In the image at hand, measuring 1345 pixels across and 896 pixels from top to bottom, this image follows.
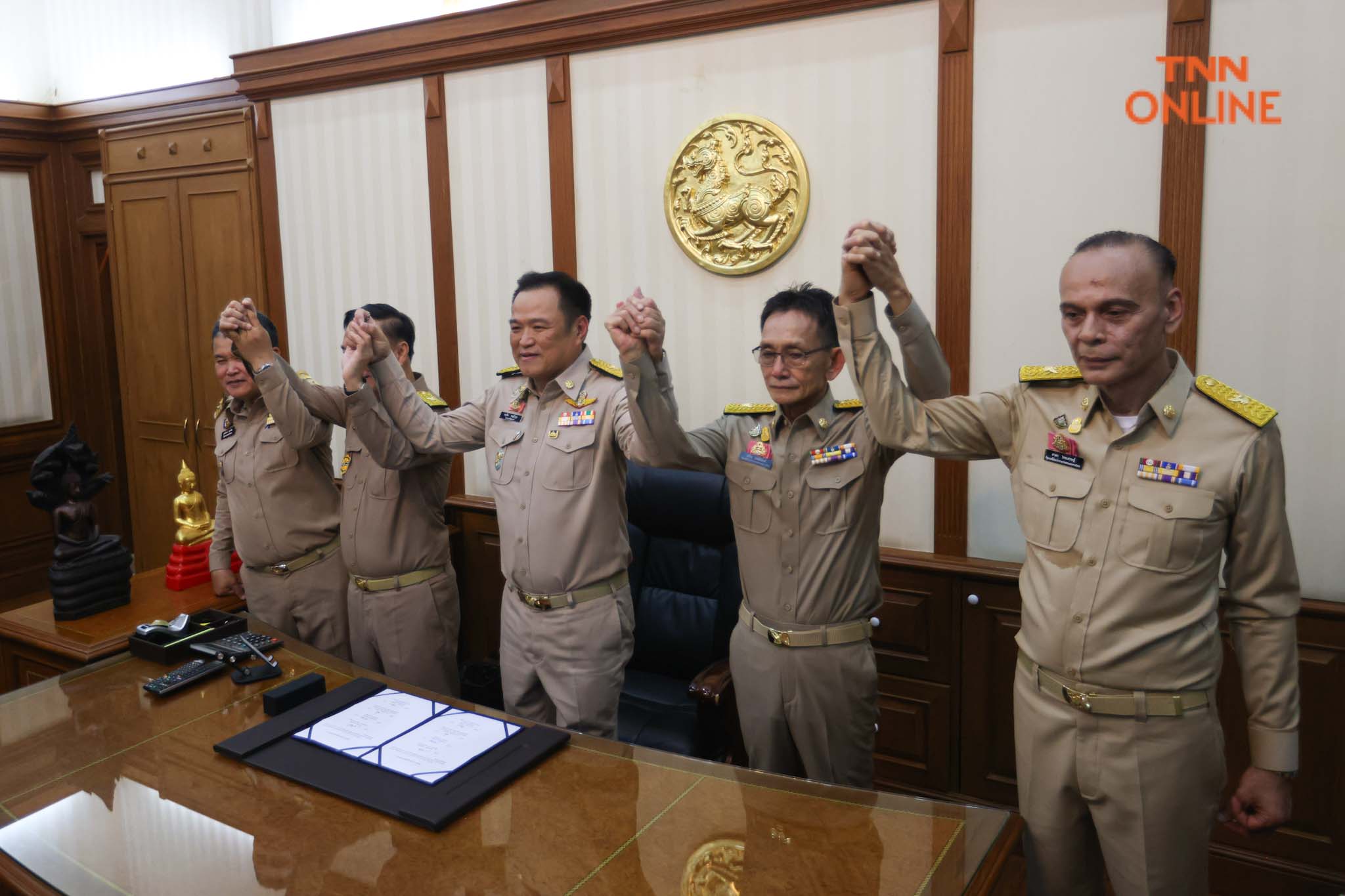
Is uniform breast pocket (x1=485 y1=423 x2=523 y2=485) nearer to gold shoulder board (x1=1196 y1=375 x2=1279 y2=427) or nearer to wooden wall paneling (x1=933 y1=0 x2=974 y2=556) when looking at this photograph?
wooden wall paneling (x1=933 y1=0 x2=974 y2=556)

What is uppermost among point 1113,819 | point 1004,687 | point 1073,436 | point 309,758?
point 1073,436

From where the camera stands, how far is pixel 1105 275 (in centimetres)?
170

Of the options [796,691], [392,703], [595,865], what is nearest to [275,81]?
[392,703]

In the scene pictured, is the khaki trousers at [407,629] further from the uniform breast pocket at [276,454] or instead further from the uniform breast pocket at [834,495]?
the uniform breast pocket at [834,495]

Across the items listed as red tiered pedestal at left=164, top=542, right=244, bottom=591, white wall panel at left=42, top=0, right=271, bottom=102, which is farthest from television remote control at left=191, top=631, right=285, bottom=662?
white wall panel at left=42, top=0, right=271, bottom=102

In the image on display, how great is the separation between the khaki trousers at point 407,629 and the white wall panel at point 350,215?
4.09 feet

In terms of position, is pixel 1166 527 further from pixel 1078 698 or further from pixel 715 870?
pixel 715 870

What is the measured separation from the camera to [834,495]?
87.4 inches

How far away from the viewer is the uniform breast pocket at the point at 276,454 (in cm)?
305

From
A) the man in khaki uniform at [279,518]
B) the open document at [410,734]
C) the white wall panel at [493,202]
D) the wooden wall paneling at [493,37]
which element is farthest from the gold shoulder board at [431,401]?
the wooden wall paneling at [493,37]

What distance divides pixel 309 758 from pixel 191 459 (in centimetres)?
356

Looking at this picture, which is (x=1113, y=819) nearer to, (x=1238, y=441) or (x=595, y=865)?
(x=1238, y=441)

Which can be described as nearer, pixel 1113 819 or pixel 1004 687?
pixel 1113 819

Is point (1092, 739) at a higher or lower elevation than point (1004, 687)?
higher
